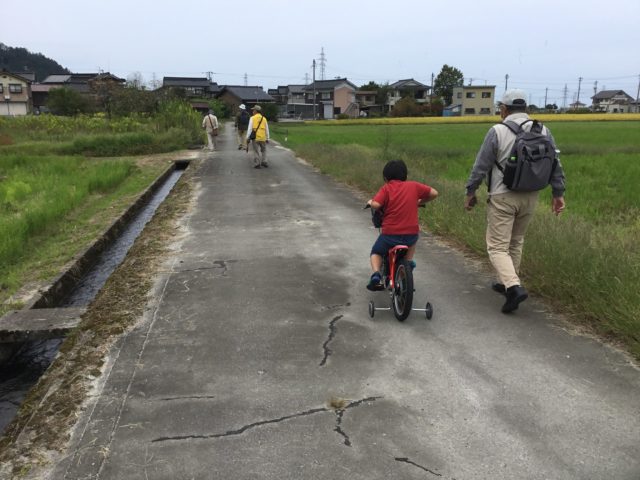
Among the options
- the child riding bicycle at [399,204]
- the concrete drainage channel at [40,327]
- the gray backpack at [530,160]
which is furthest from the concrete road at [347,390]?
the gray backpack at [530,160]

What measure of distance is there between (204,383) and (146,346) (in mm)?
764

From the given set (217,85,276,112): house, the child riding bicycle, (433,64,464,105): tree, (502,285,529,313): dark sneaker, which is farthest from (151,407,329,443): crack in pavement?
(433,64,464,105): tree

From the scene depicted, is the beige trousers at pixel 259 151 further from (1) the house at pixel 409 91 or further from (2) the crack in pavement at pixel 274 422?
(1) the house at pixel 409 91

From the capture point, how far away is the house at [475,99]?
70.7m

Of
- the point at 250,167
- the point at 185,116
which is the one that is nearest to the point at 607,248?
the point at 250,167

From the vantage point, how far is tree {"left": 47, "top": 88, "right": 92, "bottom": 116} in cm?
4309

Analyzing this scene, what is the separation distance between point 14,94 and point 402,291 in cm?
7041

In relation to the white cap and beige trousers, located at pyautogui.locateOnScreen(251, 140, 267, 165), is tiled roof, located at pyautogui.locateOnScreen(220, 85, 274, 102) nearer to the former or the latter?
beige trousers, located at pyautogui.locateOnScreen(251, 140, 267, 165)

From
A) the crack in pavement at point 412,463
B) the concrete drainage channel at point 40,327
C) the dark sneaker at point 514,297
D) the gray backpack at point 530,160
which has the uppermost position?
the gray backpack at point 530,160

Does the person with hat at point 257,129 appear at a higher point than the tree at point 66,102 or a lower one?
lower

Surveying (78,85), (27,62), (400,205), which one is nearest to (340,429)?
(400,205)

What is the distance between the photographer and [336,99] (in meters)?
75.2

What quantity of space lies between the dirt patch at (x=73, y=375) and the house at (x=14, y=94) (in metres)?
66.0

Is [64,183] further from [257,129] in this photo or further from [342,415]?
[342,415]
